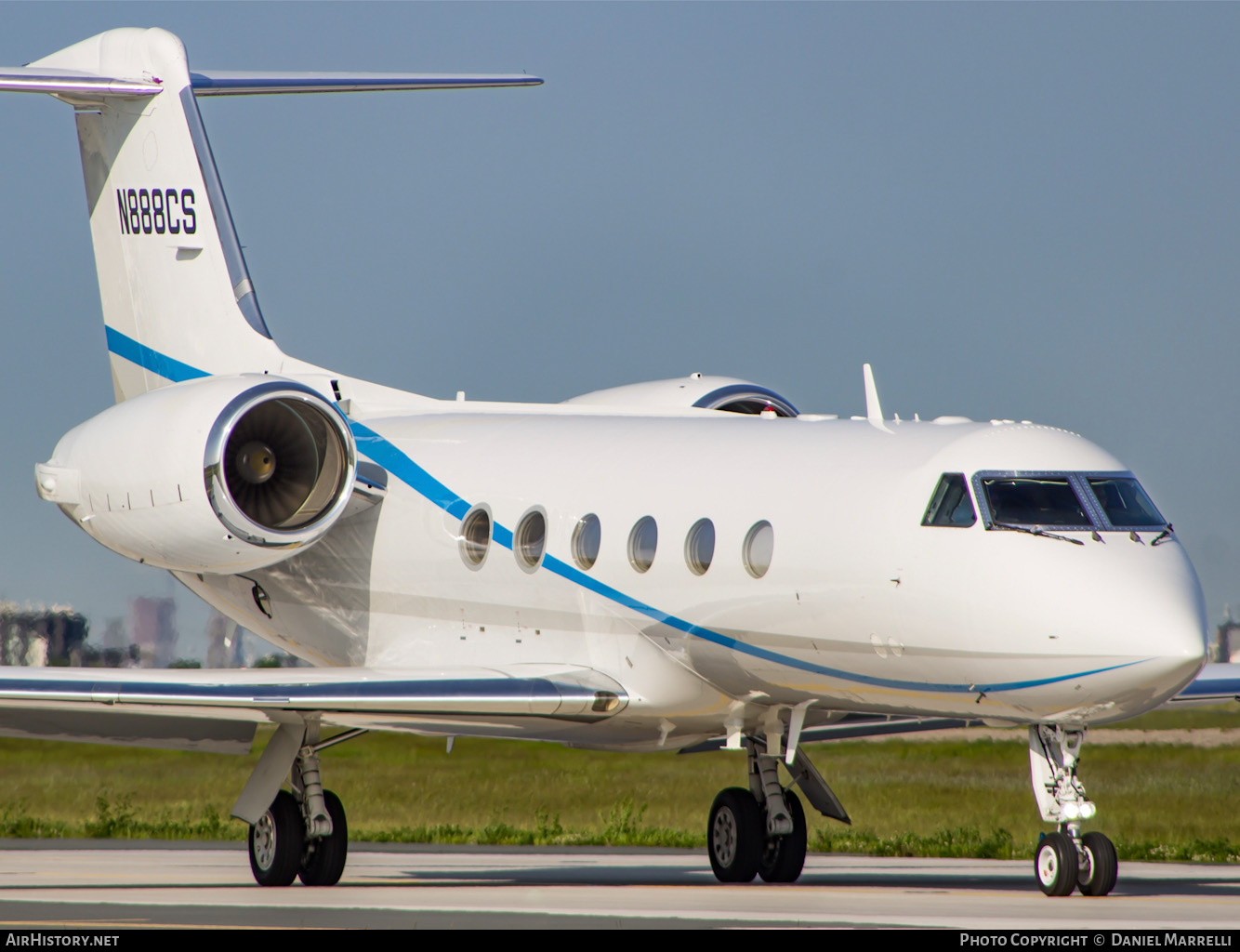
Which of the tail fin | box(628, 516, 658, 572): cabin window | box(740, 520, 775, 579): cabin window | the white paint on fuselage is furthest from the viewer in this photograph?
the tail fin

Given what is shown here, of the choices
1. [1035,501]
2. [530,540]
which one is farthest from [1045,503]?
[530,540]

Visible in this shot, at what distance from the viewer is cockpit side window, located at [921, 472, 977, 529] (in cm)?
1337

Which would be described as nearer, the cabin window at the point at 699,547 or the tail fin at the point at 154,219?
the cabin window at the point at 699,547

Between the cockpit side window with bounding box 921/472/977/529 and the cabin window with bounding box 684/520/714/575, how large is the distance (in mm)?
2100

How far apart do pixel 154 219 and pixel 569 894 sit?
9.72 metres

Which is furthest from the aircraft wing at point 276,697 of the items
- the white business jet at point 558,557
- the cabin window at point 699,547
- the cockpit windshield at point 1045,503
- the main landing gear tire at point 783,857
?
the cockpit windshield at point 1045,503

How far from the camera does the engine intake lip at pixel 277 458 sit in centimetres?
1667

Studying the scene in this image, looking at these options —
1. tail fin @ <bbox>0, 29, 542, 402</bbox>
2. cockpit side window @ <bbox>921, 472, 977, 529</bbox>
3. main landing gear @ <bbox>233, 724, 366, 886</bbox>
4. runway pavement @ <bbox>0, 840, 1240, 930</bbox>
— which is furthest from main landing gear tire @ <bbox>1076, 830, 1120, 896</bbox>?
tail fin @ <bbox>0, 29, 542, 402</bbox>

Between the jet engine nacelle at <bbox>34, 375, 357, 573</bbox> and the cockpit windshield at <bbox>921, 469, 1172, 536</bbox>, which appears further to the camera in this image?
the jet engine nacelle at <bbox>34, 375, 357, 573</bbox>

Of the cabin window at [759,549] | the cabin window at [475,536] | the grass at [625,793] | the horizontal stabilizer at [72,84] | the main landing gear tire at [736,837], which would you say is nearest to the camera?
the cabin window at [759,549]

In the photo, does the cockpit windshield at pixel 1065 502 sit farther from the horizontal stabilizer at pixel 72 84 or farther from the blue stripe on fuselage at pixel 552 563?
the horizontal stabilizer at pixel 72 84

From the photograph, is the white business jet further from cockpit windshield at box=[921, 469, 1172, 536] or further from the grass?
the grass

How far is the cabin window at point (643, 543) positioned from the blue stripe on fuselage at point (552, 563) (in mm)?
296
